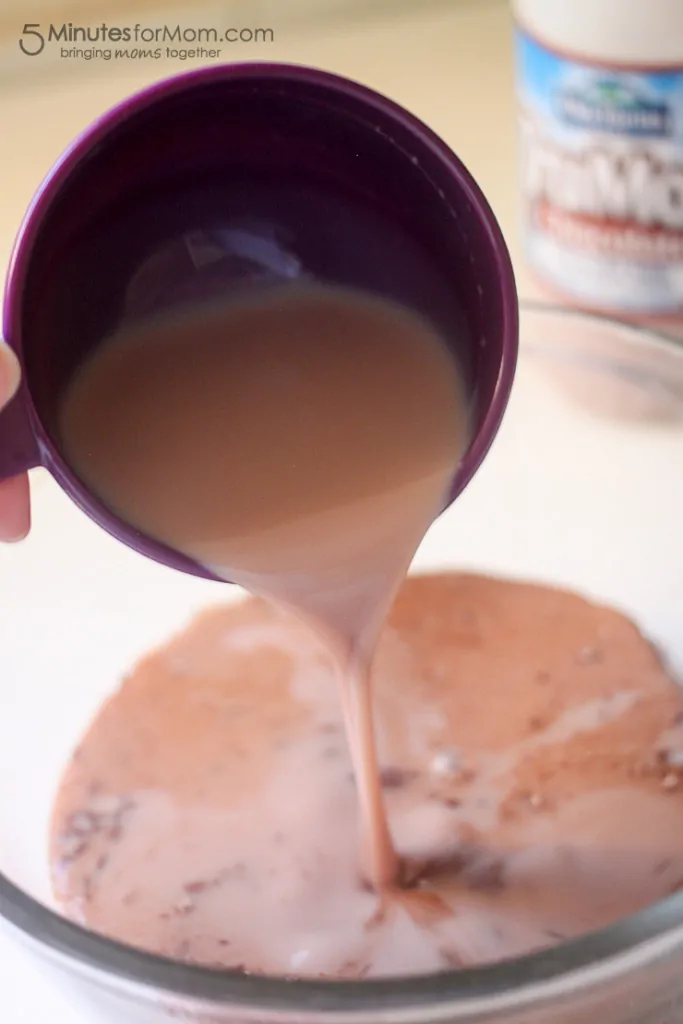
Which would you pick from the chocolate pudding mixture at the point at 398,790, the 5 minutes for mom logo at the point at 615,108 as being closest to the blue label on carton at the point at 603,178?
the 5 minutes for mom logo at the point at 615,108

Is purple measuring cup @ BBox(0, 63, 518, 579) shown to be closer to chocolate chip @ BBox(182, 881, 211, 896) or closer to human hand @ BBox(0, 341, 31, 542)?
human hand @ BBox(0, 341, 31, 542)

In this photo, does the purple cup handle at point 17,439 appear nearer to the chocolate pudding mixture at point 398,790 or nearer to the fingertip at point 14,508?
the fingertip at point 14,508

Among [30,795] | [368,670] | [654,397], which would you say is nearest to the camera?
[368,670]

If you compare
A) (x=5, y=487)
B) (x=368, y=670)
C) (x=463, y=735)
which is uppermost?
(x=5, y=487)

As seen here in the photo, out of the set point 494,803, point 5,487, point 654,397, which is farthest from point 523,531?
point 5,487

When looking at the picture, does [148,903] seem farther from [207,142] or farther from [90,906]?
[207,142]

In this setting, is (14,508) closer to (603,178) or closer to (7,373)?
(7,373)
